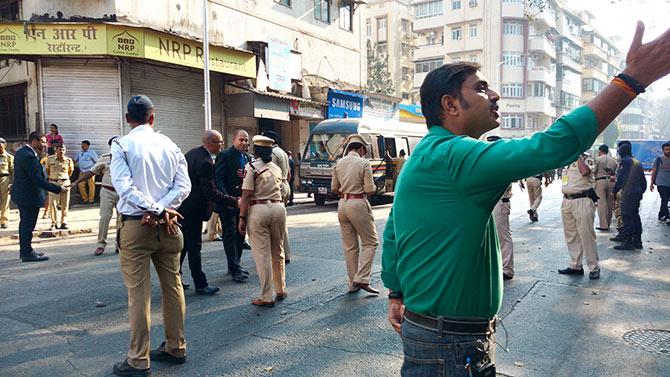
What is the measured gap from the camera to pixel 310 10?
24516mm

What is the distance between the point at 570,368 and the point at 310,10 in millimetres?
23013

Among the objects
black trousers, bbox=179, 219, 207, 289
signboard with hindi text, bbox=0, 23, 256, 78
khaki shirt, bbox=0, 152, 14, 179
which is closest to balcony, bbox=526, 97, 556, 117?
signboard with hindi text, bbox=0, 23, 256, 78

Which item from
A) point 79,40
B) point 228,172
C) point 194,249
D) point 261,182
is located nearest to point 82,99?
point 79,40

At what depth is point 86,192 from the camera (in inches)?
626

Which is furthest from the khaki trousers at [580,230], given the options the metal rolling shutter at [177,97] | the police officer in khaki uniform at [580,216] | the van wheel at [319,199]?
the metal rolling shutter at [177,97]

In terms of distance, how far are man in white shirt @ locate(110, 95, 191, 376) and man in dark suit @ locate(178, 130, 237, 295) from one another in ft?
6.19

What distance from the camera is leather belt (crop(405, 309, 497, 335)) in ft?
6.21

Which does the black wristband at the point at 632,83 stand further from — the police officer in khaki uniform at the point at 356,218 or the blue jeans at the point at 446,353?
the police officer in khaki uniform at the point at 356,218

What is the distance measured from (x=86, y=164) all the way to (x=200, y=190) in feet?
33.9

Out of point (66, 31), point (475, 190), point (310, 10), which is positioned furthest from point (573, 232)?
point (310, 10)

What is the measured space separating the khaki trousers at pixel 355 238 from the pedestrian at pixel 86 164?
429 inches

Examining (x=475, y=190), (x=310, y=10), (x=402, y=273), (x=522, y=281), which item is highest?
(x=310, y=10)

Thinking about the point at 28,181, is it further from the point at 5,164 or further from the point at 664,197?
the point at 664,197

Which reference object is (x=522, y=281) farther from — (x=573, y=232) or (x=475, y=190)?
(x=475, y=190)
